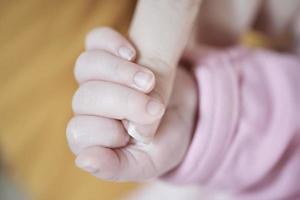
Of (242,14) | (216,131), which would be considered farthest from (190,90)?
(242,14)

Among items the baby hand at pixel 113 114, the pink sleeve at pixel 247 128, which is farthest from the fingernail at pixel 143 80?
the pink sleeve at pixel 247 128

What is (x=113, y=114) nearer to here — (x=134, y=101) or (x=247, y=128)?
(x=134, y=101)

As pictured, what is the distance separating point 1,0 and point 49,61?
0.08 metres

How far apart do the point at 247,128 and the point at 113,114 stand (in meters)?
0.16

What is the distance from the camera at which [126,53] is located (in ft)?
1.01

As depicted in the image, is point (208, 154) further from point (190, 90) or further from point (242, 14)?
point (242, 14)

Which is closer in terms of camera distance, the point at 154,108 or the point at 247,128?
the point at 154,108

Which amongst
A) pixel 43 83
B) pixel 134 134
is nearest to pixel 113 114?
pixel 134 134

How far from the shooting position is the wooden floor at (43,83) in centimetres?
36

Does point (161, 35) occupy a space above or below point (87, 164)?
above

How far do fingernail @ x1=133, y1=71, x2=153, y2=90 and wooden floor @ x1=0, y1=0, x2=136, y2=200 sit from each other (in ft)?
0.28

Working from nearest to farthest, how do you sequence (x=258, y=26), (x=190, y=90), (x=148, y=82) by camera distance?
(x=148, y=82) < (x=190, y=90) < (x=258, y=26)

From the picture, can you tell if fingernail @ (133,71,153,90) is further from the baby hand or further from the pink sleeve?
the pink sleeve

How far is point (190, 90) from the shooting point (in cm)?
38
